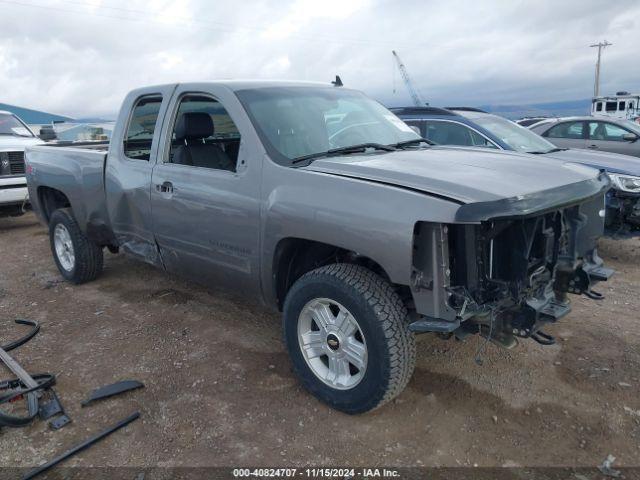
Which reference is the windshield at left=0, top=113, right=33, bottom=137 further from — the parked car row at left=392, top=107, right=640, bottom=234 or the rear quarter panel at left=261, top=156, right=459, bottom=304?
the rear quarter panel at left=261, top=156, right=459, bottom=304

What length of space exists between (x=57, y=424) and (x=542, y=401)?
293cm

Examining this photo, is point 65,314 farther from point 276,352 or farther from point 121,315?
point 276,352

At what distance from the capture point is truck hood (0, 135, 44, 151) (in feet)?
27.9

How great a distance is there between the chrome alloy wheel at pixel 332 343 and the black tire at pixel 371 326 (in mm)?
52

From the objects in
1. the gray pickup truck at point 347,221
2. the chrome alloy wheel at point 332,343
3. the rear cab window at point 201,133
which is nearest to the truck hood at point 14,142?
the gray pickup truck at point 347,221

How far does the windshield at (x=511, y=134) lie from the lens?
7020 millimetres

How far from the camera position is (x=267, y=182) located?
10.9ft

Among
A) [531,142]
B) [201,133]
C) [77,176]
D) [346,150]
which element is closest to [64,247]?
[77,176]

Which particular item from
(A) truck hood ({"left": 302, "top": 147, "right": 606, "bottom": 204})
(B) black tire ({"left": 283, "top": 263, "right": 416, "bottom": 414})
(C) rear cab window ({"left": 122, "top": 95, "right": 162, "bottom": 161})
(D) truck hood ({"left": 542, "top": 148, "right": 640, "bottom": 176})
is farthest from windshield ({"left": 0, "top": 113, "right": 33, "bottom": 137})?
(D) truck hood ({"left": 542, "top": 148, "right": 640, "bottom": 176})

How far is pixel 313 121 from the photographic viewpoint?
3732mm

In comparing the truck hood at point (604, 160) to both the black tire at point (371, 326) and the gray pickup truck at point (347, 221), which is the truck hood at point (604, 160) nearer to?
the gray pickup truck at point (347, 221)

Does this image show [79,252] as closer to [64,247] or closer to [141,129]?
[64,247]

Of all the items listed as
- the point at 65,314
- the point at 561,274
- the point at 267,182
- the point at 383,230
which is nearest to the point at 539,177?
the point at 561,274

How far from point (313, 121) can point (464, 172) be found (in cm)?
123
